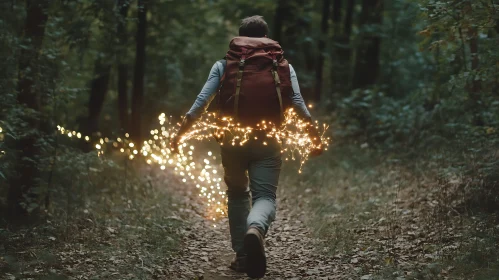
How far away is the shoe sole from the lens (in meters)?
4.82

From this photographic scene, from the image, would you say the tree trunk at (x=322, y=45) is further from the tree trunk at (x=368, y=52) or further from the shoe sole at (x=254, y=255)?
the shoe sole at (x=254, y=255)

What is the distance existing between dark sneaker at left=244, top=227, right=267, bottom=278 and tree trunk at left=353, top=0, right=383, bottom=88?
12.1 m

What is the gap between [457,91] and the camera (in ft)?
29.7

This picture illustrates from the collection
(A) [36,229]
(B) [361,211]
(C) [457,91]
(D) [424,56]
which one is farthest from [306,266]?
(D) [424,56]

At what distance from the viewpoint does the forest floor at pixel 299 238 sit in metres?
5.59

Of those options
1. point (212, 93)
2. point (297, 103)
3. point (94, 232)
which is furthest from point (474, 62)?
point (94, 232)

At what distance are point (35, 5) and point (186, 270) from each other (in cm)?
454

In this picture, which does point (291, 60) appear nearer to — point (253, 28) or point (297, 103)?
point (253, 28)

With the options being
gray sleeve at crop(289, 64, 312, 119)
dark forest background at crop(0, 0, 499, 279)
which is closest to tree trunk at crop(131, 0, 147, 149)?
dark forest background at crop(0, 0, 499, 279)

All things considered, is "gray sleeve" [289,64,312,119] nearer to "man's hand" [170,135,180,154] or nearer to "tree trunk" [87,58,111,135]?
"man's hand" [170,135,180,154]

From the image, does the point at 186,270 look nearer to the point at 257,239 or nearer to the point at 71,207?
the point at 257,239

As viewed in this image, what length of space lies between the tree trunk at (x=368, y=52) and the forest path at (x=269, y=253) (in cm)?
818

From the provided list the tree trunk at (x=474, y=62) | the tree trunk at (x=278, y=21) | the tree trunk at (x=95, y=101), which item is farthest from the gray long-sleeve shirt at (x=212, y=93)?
the tree trunk at (x=278, y=21)

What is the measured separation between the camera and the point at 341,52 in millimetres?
18672
